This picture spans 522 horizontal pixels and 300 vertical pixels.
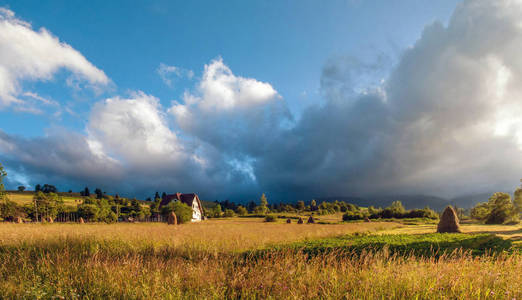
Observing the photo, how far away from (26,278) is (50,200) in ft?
181

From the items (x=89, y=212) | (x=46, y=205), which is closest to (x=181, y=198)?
(x=89, y=212)

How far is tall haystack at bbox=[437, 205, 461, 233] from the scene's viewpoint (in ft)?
80.6

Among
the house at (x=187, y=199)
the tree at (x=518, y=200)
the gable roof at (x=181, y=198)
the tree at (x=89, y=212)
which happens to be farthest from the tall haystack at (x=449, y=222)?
the tree at (x=89, y=212)

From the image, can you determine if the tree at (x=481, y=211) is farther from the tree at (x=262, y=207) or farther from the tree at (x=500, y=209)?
the tree at (x=262, y=207)

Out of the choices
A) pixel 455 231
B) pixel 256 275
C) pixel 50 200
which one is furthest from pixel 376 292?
pixel 50 200

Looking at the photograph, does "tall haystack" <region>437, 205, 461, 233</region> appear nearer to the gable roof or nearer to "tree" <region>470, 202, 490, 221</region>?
"tree" <region>470, 202, 490, 221</region>

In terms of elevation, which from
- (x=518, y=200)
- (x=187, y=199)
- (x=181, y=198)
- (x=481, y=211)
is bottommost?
(x=481, y=211)

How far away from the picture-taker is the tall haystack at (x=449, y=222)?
2456 centimetres

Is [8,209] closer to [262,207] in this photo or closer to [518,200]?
[262,207]

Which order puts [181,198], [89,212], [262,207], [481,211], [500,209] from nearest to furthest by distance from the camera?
[89,212], [500,209], [481,211], [181,198], [262,207]

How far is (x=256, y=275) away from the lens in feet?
18.4

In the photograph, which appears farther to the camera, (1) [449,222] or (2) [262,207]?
(2) [262,207]

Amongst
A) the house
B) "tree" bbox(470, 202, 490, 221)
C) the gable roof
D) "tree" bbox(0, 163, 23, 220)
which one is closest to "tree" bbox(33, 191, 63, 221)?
"tree" bbox(0, 163, 23, 220)

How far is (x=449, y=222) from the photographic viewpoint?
2481 cm
